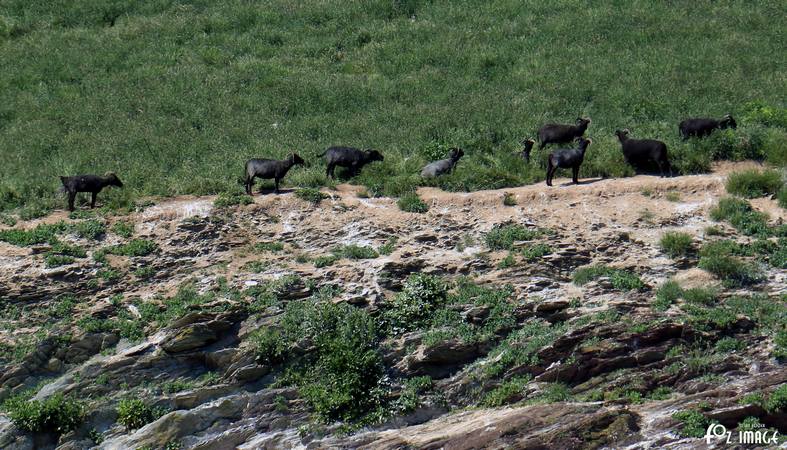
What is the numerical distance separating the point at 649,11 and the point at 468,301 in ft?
57.1

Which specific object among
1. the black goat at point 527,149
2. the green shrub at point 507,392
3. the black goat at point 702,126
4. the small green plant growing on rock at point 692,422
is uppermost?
the black goat at point 702,126

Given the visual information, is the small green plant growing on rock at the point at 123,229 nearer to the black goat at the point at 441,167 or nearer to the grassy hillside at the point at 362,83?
the grassy hillside at the point at 362,83

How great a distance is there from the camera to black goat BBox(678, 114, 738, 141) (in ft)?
81.0

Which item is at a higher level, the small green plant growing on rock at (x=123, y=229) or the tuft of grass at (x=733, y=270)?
the small green plant growing on rock at (x=123, y=229)

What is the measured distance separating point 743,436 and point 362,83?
1732 centimetres

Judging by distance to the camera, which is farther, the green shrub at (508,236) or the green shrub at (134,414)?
the green shrub at (508,236)

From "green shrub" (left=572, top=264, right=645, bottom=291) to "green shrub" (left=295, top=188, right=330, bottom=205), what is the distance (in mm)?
5974

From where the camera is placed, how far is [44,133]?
28.2 meters

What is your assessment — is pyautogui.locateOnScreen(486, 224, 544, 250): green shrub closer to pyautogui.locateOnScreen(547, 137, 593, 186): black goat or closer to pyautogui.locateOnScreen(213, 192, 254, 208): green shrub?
pyautogui.locateOnScreen(547, 137, 593, 186): black goat

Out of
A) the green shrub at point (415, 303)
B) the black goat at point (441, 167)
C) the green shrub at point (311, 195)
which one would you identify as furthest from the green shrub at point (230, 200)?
the green shrub at point (415, 303)

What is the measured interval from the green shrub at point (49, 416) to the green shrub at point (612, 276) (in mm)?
8973

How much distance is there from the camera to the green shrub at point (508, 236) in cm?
2069

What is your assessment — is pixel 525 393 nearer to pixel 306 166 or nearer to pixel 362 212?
pixel 362 212

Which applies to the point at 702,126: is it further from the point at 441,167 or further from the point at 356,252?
the point at 356,252
